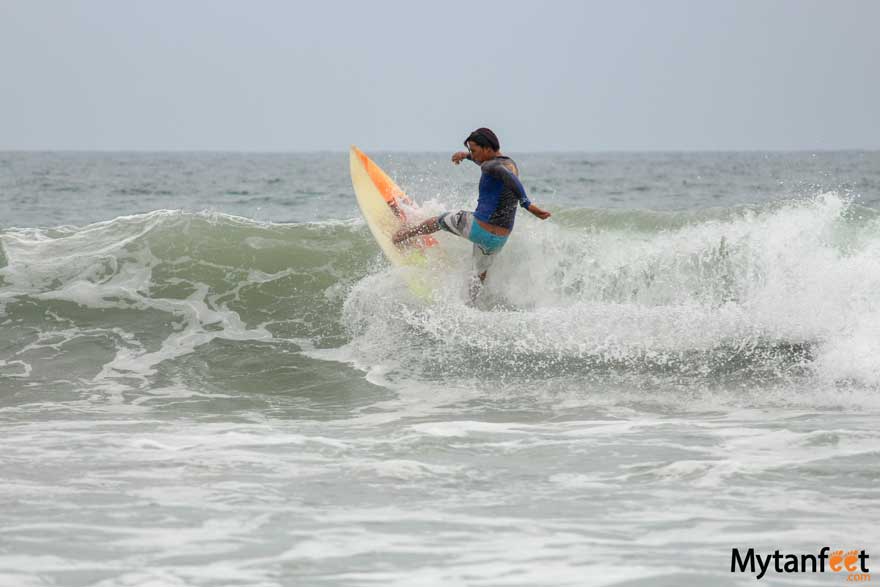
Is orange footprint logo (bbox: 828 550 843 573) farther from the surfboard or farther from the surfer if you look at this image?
the surfboard

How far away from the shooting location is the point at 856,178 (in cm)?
3700

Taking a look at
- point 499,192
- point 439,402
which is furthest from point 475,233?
point 439,402

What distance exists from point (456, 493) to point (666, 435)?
1751mm

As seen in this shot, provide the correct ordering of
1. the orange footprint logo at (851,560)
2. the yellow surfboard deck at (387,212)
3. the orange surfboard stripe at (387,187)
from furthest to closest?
1. the orange surfboard stripe at (387,187)
2. the yellow surfboard deck at (387,212)
3. the orange footprint logo at (851,560)

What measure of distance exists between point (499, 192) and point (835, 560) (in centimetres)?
533

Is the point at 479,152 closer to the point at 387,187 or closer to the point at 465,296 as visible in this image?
the point at 465,296

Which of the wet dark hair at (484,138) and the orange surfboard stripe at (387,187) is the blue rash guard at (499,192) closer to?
the wet dark hair at (484,138)

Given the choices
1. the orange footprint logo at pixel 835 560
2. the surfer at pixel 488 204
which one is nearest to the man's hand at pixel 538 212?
the surfer at pixel 488 204

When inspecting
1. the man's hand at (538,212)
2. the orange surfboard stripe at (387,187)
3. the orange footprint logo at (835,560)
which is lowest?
the orange footprint logo at (835,560)

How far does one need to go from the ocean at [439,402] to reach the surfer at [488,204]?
1.86ft

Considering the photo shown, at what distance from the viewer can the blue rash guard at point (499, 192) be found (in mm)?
8594

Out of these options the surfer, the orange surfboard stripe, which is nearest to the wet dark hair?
the surfer

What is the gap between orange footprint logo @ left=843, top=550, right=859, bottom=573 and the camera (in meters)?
3.82

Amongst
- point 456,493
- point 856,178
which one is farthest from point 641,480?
point 856,178
